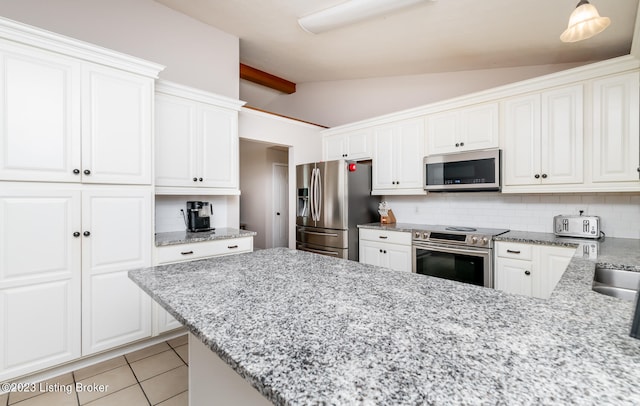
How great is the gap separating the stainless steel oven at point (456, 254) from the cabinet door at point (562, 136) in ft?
2.36

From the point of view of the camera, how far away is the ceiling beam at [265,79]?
4336 millimetres

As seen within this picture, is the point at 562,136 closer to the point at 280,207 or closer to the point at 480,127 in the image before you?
the point at 480,127

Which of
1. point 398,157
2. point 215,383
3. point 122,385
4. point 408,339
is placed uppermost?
point 398,157

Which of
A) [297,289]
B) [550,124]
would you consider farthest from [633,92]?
[297,289]

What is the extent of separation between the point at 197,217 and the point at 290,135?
1.81 metres

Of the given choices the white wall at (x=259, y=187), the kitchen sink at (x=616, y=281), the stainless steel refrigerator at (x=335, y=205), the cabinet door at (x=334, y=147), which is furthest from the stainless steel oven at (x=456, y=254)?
the white wall at (x=259, y=187)

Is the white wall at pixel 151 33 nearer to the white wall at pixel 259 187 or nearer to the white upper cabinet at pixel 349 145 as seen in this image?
the white upper cabinet at pixel 349 145

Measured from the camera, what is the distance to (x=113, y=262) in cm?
216

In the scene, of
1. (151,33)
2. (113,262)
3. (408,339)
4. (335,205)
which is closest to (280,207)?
(335,205)

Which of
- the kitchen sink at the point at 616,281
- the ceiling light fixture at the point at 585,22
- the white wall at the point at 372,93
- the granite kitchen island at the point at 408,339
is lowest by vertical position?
the kitchen sink at the point at 616,281

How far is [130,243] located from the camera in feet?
7.36

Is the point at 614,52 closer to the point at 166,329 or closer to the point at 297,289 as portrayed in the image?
the point at 297,289

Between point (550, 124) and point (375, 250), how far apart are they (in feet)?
6.92

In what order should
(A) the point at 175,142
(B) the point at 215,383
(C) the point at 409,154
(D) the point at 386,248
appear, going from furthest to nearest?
(C) the point at 409,154 → (D) the point at 386,248 → (A) the point at 175,142 → (B) the point at 215,383
